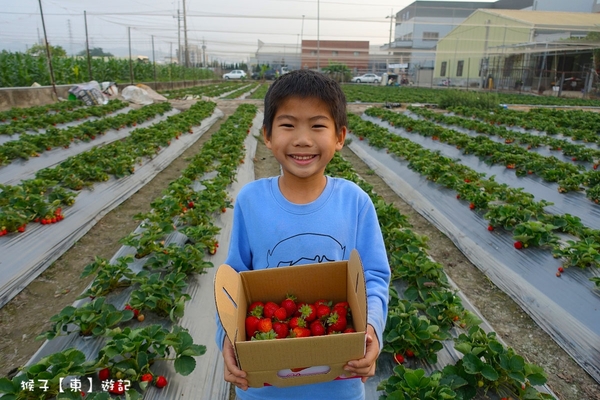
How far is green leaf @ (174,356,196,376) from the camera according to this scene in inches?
87.9

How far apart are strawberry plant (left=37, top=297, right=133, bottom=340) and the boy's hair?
1935 mm

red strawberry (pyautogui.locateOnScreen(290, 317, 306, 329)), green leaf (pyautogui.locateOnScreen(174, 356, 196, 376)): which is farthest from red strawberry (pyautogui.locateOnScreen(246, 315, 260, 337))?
green leaf (pyautogui.locateOnScreen(174, 356, 196, 376))

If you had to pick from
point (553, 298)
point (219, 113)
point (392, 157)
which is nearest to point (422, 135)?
point (392, 157)

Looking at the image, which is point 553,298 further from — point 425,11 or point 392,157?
point 425,11

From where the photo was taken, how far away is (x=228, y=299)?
4.23 feet

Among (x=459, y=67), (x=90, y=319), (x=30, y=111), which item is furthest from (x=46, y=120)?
(x=459, y=67)

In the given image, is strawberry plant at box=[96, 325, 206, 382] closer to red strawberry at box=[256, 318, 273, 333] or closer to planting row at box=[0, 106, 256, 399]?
planting row at box=[0, 106, 256, 399]

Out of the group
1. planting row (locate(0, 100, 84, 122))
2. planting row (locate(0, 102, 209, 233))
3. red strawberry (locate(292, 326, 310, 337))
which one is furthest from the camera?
planting row (locate(0, 100, 84, 122))

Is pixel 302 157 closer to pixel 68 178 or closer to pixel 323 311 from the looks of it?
pixel 323 311

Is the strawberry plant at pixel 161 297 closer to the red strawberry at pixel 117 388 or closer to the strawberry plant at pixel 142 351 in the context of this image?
the strawberry plant at pixel 142 351

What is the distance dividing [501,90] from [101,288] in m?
35.7

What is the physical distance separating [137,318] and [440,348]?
2.11 metres

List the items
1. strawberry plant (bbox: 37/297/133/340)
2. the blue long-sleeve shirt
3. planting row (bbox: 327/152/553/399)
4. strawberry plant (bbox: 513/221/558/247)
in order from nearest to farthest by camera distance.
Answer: the blue long-sleeve shirt
planting row (bbox: 327/152/553/399)
strawberry plant (bbox: 37/297/133/340)
strawberry plant (bbox: 513/221/558/247)

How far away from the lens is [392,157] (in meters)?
8.62
